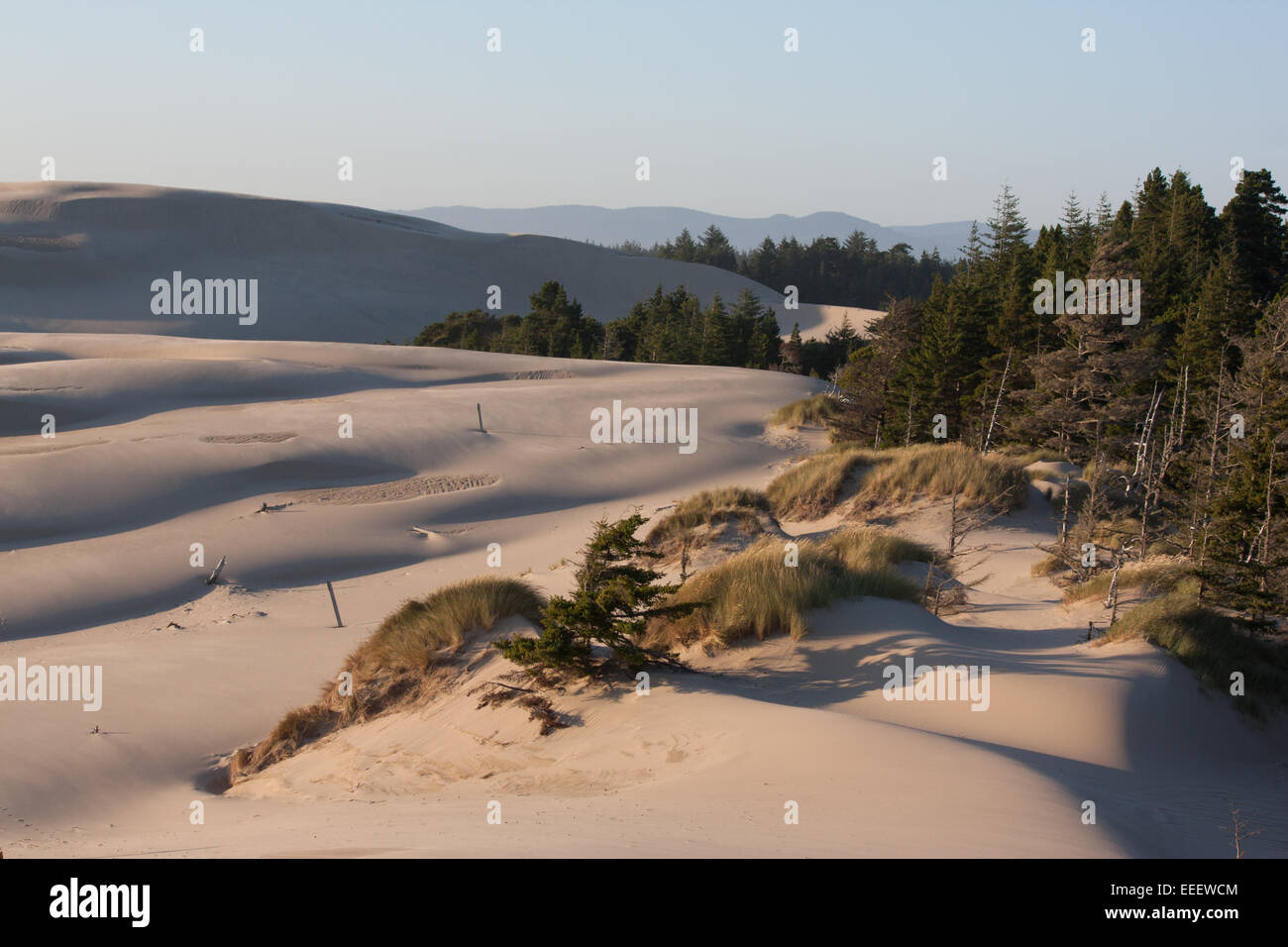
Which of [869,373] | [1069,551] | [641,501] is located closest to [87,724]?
[1069,551]

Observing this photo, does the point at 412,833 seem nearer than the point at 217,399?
Yes

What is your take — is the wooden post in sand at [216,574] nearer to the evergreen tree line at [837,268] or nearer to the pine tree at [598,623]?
the pine tree at [598,623]

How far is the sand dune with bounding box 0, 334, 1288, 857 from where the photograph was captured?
Answer: 221 inches

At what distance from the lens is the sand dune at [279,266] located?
209ft

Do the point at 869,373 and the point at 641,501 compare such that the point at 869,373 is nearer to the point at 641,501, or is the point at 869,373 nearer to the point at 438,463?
the point at 641,501

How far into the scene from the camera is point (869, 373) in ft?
98.9

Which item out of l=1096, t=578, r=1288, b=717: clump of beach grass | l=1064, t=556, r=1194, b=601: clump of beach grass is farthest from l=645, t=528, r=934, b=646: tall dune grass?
l=1064, t=556, r=1194, b=601: clump of beach grass

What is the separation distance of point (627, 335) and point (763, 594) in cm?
4573

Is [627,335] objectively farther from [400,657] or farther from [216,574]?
[400,657]

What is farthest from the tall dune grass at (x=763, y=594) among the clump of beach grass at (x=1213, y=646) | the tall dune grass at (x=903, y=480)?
the tall dune grass at (x=903, y=480)

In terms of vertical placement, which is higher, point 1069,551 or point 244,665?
point 1069,551

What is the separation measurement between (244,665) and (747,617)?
6.07 meters

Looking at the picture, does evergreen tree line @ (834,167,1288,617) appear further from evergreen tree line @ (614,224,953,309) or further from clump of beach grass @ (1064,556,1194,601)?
evergreen tree line @ (614,224,953,309)

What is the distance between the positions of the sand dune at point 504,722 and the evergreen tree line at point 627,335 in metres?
29.2
